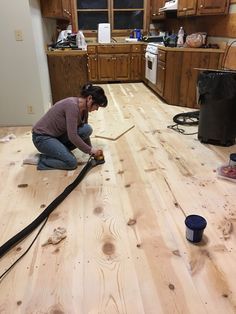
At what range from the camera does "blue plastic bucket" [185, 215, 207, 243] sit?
1.61 metres

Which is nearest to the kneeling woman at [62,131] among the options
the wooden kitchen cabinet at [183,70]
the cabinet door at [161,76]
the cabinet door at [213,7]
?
the wooden kitchen cabinet at [183,70]

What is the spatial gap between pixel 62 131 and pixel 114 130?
3.40ft

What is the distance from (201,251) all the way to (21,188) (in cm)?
145

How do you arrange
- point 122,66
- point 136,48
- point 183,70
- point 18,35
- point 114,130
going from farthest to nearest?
point 122,66 < point 136,48 < point 183,70 < point 114,130 < point 18,35

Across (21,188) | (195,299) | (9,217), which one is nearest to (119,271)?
(195,299)

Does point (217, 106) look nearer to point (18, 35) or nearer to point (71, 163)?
point (71, 163)

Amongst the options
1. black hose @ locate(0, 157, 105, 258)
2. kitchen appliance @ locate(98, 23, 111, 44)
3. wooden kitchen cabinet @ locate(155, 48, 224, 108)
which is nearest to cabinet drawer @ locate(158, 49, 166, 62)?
wooden kitchen cabinet @ locate(155, 48, 224, 108)

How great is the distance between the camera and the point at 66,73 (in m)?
4.05

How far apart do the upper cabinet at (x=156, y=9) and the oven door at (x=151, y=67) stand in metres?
0.97

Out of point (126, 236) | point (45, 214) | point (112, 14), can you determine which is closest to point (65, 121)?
point (45, 214)

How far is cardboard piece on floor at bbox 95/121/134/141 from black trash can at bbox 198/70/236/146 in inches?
36.6

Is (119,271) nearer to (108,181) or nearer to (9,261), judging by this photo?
(9,261)

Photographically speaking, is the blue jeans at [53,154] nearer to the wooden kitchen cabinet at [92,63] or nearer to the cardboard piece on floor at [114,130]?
the cardboard piece on floor at [114,130]

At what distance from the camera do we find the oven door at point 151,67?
16.1 feet
